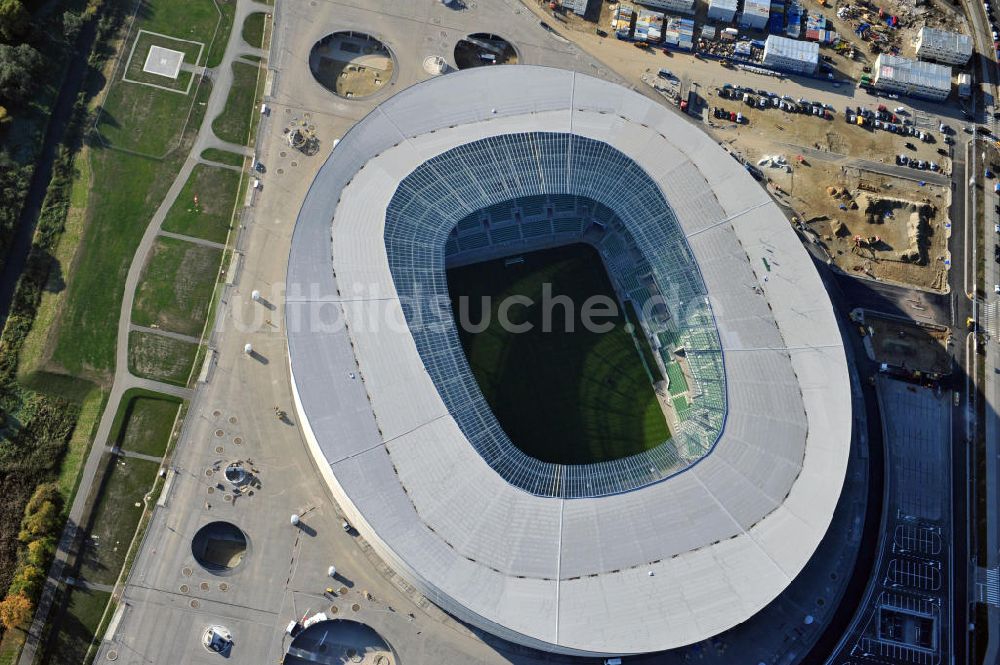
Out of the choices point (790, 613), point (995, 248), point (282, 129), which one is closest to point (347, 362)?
point (282, 129)

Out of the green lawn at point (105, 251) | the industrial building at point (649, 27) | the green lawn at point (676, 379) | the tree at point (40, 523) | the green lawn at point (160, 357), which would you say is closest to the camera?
the tree at point (40, 523)

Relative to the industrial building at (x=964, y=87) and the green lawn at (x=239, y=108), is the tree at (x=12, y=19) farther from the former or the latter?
the industrial building at (x=964, y=87)

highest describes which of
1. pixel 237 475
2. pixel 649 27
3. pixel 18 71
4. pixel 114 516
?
pixel 649 27

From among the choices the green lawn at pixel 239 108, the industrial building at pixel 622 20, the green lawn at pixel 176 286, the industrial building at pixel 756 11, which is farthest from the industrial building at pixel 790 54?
the green lawn at pixel 176 286

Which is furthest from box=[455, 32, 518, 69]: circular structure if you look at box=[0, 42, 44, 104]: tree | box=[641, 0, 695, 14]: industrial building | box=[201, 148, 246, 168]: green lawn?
box=[0, 42, 44, 104]: tree

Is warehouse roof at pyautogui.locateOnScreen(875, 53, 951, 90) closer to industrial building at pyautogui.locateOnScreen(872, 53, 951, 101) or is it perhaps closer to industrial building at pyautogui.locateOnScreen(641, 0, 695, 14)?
industrial building at pyautogui.locateOnScreen(872, 53, 951, 101)

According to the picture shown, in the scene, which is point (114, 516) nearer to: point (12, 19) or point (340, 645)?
point (340, 645)

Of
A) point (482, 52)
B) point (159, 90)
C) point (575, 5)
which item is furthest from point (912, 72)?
point (159, 90)
